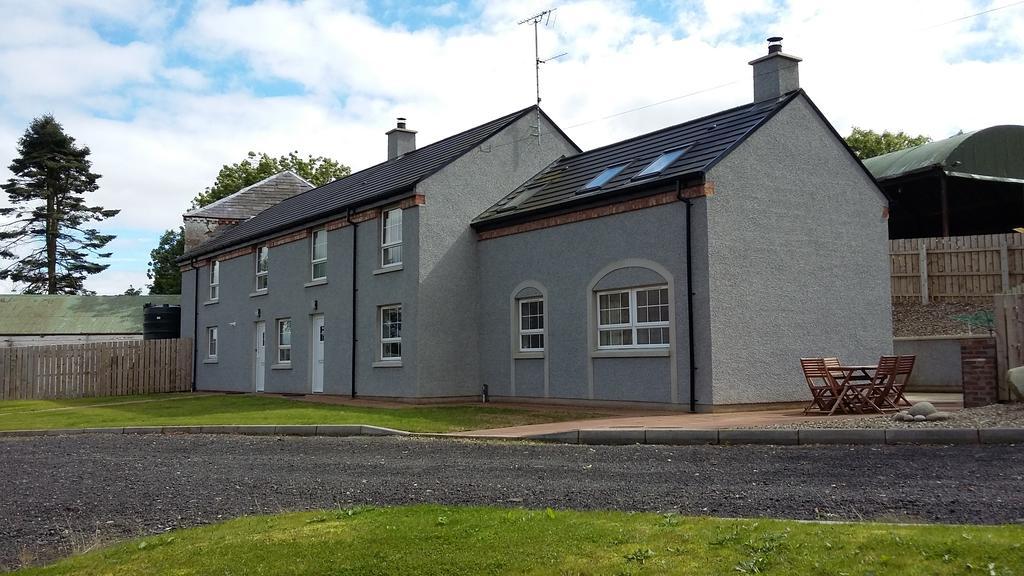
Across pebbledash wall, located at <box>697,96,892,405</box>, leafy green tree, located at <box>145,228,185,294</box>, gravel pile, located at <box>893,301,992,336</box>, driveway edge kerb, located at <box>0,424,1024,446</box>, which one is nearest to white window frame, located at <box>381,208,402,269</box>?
driveway edge kerb, located at <box>0,424,1024,446</box>

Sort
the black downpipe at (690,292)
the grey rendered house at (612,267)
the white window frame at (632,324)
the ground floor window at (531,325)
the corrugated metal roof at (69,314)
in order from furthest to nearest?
1. the corrugated metal roof at (69,314)
2. the ground floor window at (531,325)
3. the white window frame at (632,324)
4. the grey rendered house at (612,267)
5. the black downpipe at (690,292)

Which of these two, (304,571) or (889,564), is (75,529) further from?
(889,564)

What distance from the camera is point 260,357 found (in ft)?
91.0

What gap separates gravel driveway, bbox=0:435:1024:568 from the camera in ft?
23.2

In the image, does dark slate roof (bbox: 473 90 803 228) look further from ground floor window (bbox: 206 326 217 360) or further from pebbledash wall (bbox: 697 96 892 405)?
ground floor window (bbox: 206 326 217 360)

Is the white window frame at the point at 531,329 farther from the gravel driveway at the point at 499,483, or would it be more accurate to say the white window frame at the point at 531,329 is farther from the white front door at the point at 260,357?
the white front door at the point at 260,357

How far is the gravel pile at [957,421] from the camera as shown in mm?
10859

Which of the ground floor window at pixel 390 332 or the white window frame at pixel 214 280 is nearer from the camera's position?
the ground floor window at pixel 390 332

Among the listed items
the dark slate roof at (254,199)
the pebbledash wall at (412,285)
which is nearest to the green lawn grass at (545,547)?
the pebbledash wall at (412,285)

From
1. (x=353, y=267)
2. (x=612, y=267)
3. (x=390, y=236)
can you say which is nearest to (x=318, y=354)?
(x=353, y=267)

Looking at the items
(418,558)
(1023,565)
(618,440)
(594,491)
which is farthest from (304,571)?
(618,440)

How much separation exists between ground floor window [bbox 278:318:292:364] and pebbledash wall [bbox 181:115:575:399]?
0.19 m

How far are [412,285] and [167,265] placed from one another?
55240 mm

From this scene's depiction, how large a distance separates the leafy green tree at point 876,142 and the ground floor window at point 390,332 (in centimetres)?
3815
